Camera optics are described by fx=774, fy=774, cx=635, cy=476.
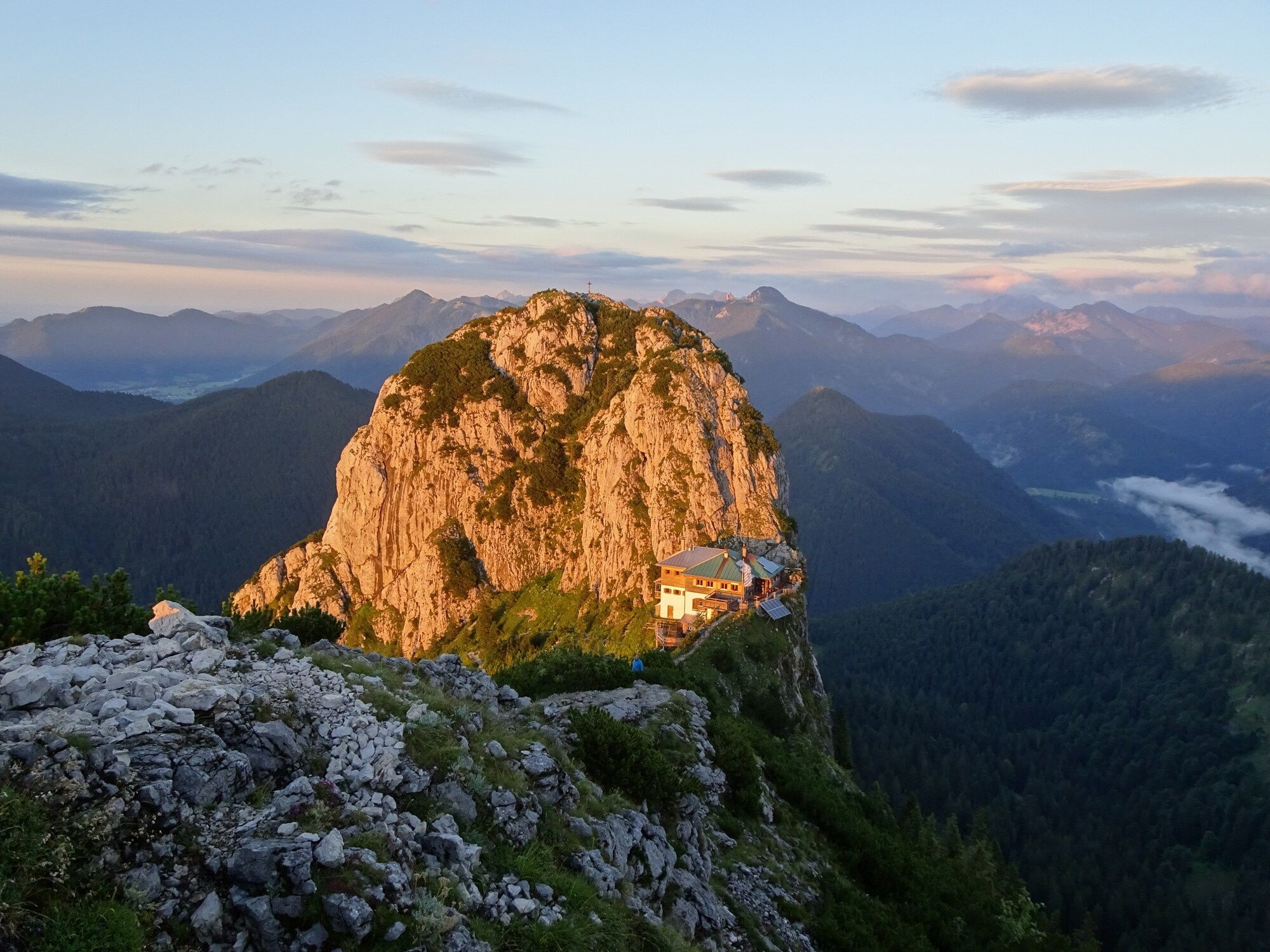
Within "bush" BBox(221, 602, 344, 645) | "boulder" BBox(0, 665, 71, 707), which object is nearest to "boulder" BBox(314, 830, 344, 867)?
"boulder" BBox(0, 665, 71, 707)

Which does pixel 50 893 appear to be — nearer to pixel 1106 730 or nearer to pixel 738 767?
pixel 738 767

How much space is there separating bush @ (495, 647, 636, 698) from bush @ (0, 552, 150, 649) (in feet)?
51.2

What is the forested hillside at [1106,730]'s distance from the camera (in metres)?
94.3

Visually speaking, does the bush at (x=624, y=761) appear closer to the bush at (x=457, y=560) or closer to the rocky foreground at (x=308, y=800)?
Result: the rocky foreground at (x=308, y=800)

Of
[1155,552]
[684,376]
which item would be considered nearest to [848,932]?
[684,376]

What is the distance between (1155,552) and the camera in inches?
7589

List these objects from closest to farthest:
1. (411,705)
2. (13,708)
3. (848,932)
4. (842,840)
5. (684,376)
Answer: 1. (13,708)
2. (411,705)
3. (848,932)
4. (842,840)
5. (684,376)

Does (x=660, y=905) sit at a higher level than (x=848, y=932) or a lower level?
higher

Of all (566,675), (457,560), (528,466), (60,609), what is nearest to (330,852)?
(60,609)

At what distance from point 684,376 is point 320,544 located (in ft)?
244

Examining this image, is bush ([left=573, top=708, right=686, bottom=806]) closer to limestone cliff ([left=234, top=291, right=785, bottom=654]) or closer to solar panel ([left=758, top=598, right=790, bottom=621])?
solar panel ([left=758, top=598, right=790, bottom=621])

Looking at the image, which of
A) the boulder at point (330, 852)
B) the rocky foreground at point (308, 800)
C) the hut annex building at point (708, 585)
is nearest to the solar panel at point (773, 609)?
the hut annex building at point (708, 585)

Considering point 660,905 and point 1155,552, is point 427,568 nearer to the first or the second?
point 660,905

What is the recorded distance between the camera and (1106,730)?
146m
